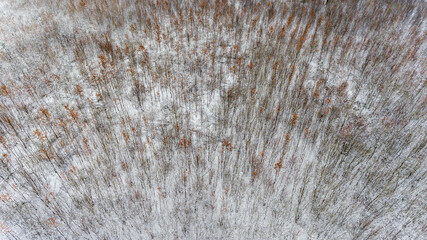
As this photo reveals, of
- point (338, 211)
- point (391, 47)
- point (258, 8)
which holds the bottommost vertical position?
point (338, 211)

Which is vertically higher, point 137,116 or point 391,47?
point 391,47

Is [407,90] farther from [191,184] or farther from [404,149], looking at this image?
[191,184]

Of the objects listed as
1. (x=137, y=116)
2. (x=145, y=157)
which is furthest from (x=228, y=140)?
(x=137, y=116)

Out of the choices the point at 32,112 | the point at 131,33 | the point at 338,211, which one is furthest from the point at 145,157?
the point at 131,33

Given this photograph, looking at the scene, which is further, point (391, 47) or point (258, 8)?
point (258, 8)

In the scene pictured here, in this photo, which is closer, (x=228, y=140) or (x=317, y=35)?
(x=228, y=140)

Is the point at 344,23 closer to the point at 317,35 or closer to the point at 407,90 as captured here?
the point at 317,35

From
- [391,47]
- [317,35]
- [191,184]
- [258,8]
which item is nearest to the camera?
[191,184]

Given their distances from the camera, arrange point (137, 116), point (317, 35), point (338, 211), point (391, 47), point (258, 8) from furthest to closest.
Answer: point (258, 8), point (317, 35), point (391, 47), point (137, 116), point (338, 211)

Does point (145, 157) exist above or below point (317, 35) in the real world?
below
